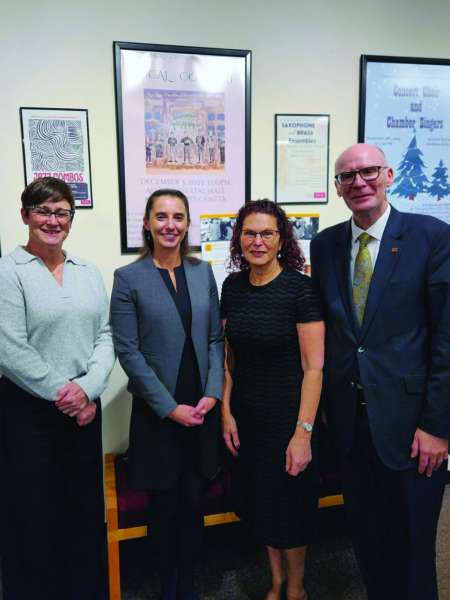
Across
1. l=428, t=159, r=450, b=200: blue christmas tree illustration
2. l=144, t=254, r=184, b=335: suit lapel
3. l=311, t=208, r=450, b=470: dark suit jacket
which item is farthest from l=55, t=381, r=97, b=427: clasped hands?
l=428, t=159, r=450, b=200: blue christmas tree illustration

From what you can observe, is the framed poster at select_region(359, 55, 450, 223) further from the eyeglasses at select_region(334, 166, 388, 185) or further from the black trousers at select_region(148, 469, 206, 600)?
the black trousers at select_region(148, 469, 206, 600)

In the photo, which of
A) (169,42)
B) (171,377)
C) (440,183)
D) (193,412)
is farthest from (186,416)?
(440,183)

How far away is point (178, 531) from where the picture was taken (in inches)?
70.8

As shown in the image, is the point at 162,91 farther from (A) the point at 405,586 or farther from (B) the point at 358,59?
(A) the point at 405,586

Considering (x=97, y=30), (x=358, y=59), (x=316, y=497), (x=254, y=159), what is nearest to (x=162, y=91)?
(x=97, y=30)

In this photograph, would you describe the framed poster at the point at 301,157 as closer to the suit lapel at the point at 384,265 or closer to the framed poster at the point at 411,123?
the framed poster at the point at 411,123

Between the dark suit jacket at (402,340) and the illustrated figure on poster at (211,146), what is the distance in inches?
40.9

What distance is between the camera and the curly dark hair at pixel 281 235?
1672 mm

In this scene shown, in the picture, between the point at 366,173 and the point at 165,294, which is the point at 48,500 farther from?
the point at 366,173

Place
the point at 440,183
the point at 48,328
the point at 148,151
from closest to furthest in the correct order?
the point at 48,328, the point at 148,151, the point at 440,183

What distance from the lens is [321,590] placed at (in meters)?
1.98

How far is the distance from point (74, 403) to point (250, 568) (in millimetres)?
1189

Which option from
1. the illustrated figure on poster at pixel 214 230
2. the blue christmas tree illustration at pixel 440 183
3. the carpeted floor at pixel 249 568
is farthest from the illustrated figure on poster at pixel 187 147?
the carpeted floor at pixel 249 568

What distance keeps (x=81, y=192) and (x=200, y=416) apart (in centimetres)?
115
